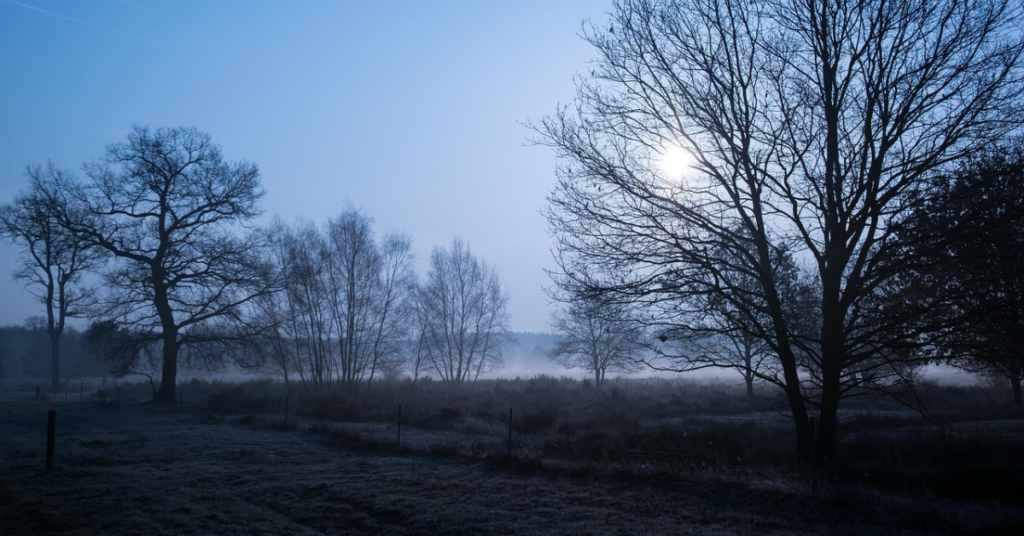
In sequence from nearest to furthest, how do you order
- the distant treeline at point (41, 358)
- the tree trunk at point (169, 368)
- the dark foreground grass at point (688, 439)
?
the dark foreground grass at point (688, 439), the tree trunk at point (169, 368), the distant treeline at point (41, 358)

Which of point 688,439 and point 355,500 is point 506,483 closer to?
point 355,500

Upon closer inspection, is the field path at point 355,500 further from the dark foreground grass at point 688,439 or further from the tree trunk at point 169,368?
the tree trunk at point 169,368

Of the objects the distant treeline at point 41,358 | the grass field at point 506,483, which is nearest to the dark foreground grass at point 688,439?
the grass field at point 506,483

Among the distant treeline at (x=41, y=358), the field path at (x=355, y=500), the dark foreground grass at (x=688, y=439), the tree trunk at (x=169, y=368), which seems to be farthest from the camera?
the distant treeline at (x=41, y=358)

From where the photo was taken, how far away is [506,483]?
34.9ft

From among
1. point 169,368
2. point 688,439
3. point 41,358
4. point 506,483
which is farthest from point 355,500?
point 41,358

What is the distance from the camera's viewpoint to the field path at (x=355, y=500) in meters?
7.91

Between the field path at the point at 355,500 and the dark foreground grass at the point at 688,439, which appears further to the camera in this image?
the dark foreground grass at the point at 688,439

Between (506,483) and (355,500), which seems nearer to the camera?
(355,500)

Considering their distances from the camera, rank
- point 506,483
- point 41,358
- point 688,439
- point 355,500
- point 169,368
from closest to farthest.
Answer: point 355,500
point 506,483
point 688,439
point 169,368
point 41,358

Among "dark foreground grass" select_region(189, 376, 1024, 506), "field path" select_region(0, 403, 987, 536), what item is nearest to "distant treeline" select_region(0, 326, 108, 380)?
"dark foreground grass" select_region(189, 376, 1024, 506)

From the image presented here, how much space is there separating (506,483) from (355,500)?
2.57 meters

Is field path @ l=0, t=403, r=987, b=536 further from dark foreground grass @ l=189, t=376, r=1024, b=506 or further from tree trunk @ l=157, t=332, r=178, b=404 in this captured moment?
tree trunk @ l=157, t=332, r=178, b=404

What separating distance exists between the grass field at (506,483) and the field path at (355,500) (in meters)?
0.04
